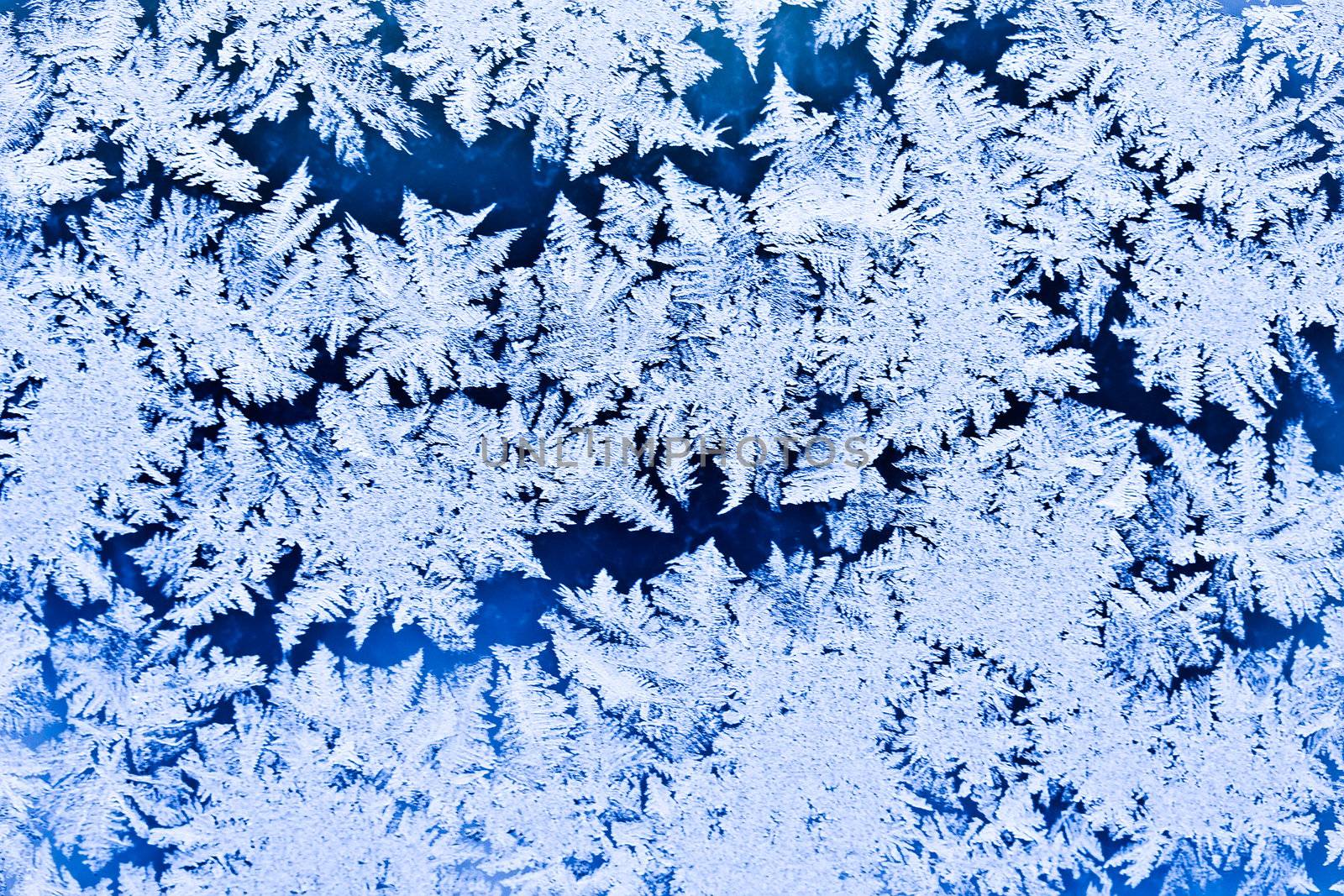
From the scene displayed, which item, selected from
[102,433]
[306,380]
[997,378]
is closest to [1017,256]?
[997,378]

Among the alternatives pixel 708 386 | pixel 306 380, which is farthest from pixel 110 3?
pixel 708 386

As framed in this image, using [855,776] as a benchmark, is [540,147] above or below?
above

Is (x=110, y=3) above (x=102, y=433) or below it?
above

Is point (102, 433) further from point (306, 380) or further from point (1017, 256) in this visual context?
point (1017, 256)

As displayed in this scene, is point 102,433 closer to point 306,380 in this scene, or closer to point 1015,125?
point 306,380

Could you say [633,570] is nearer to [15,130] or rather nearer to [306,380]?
[306,380]

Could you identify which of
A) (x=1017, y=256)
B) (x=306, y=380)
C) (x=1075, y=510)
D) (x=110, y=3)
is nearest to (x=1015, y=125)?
(x=1017, y=256)

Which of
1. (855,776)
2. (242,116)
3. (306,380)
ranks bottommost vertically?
(855,776)
